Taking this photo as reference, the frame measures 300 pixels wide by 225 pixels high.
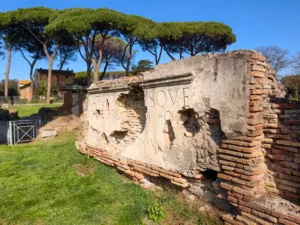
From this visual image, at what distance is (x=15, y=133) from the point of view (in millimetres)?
11281

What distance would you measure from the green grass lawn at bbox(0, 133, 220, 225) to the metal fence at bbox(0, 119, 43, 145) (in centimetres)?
477

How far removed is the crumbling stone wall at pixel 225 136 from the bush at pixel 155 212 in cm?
47

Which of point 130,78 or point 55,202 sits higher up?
point 130,78

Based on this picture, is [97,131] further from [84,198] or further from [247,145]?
[247,145]

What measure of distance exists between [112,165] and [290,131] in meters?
3.67

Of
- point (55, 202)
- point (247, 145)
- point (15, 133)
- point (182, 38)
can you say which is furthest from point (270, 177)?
point (182, 38)

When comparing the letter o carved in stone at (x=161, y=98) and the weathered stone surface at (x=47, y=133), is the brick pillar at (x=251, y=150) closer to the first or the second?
the letter o carved in stone at (x=161, y=98)

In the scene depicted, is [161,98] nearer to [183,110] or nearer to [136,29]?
→ [183,110]

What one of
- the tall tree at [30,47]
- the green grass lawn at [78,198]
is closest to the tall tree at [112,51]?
the tall tree at [30,47]

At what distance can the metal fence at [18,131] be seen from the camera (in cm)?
1071

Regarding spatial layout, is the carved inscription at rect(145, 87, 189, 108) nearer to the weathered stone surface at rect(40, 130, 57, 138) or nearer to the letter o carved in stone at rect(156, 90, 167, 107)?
the letter o carved in stone at rect(156, 90, 167, 107)

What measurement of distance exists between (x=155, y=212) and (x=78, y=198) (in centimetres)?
157

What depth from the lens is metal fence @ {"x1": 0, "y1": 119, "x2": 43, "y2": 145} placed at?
35.1 ft

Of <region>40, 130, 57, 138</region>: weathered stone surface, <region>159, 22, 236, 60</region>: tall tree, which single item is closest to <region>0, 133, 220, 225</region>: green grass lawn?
<region>40, 130, 57, 138</region>: weathered stone surface
